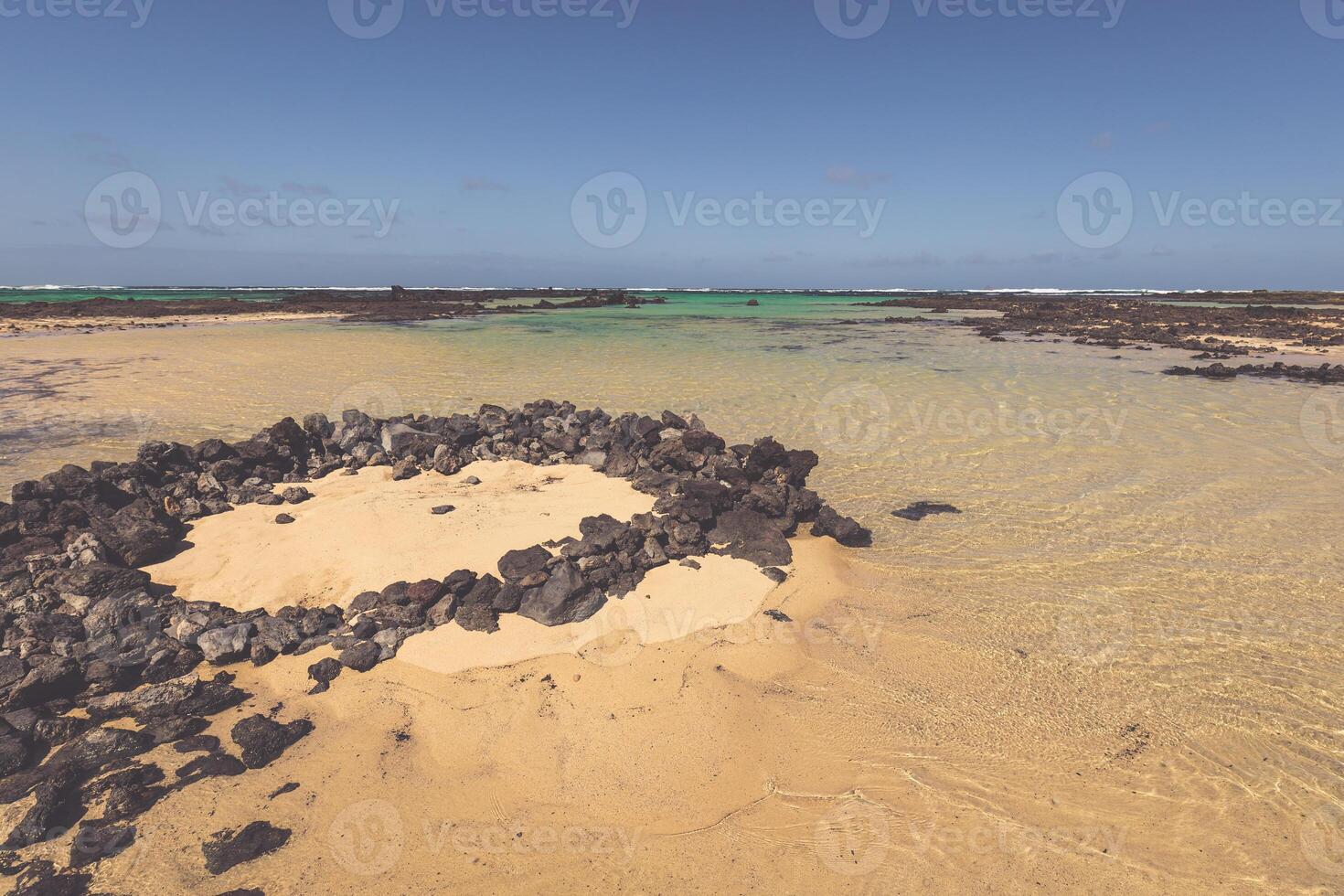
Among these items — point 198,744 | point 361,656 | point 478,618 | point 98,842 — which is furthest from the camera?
point 478,618

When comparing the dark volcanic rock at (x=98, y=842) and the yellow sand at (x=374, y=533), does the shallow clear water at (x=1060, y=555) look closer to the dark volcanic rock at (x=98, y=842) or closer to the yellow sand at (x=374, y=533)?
the yellow sand at (x=374, y=533)

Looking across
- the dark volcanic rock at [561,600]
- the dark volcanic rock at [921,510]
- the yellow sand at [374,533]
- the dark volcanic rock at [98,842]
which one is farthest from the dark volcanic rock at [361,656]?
the dark volcanic rock at [921,510]

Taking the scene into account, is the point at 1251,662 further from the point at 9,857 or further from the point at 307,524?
the point at 307,524

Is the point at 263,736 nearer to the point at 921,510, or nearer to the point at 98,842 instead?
the point at 98,842

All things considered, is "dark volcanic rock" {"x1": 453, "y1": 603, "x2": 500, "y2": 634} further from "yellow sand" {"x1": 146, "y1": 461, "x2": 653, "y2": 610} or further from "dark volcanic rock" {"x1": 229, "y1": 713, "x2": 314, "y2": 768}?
"dark volcanic rock" {"x1": 229, "y1": 713, "x2": 314, "y2": 768}

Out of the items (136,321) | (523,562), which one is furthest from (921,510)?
(136,321)

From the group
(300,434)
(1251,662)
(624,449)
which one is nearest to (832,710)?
(1251,662)
